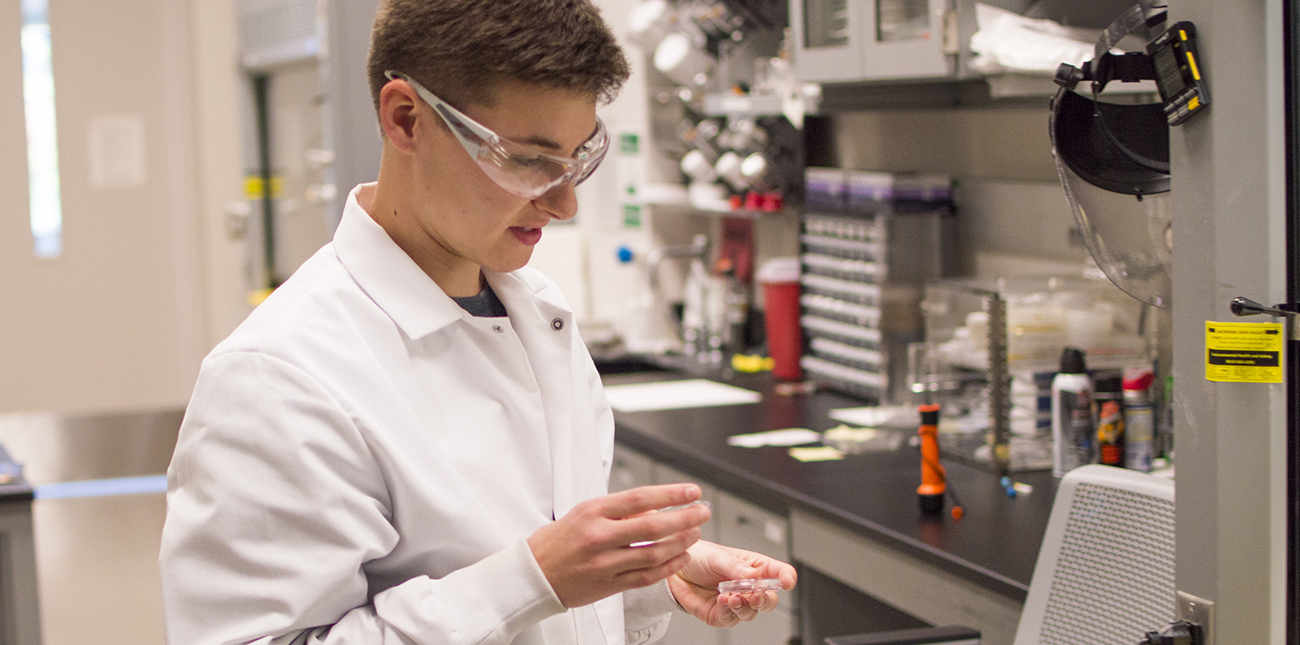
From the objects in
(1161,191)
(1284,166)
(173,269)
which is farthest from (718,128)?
(173,269)

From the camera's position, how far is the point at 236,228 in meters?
6.69

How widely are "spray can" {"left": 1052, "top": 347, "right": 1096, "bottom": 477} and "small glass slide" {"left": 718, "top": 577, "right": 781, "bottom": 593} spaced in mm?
1336

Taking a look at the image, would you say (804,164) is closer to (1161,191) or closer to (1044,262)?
(1044,262)

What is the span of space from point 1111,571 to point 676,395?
6.92 ft

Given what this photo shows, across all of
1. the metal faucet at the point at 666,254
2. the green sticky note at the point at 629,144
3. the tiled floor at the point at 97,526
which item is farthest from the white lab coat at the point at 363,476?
the green sticky note at the point at 629,144

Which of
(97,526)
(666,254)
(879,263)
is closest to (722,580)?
(879,263)

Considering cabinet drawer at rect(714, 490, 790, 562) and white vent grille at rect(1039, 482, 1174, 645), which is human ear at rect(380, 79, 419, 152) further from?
cabinet drawer at rect(714, 490, 790, 562)

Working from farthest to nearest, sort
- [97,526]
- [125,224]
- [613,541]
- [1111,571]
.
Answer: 1. [125,224]
2. [97,526]
3. [1111,571]
4. [613,541]

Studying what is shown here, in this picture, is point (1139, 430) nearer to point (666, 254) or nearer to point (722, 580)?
point (722, 580)

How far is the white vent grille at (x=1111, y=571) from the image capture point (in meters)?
1.71

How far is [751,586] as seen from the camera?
4.30 feet

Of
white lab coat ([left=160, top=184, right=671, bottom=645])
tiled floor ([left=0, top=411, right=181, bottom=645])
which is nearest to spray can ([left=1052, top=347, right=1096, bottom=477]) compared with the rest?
white lab coat ([left=160, top=184, right=671, bottom=645])

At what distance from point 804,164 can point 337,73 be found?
6.66ft

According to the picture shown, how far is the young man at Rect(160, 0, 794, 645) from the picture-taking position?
1.05m
